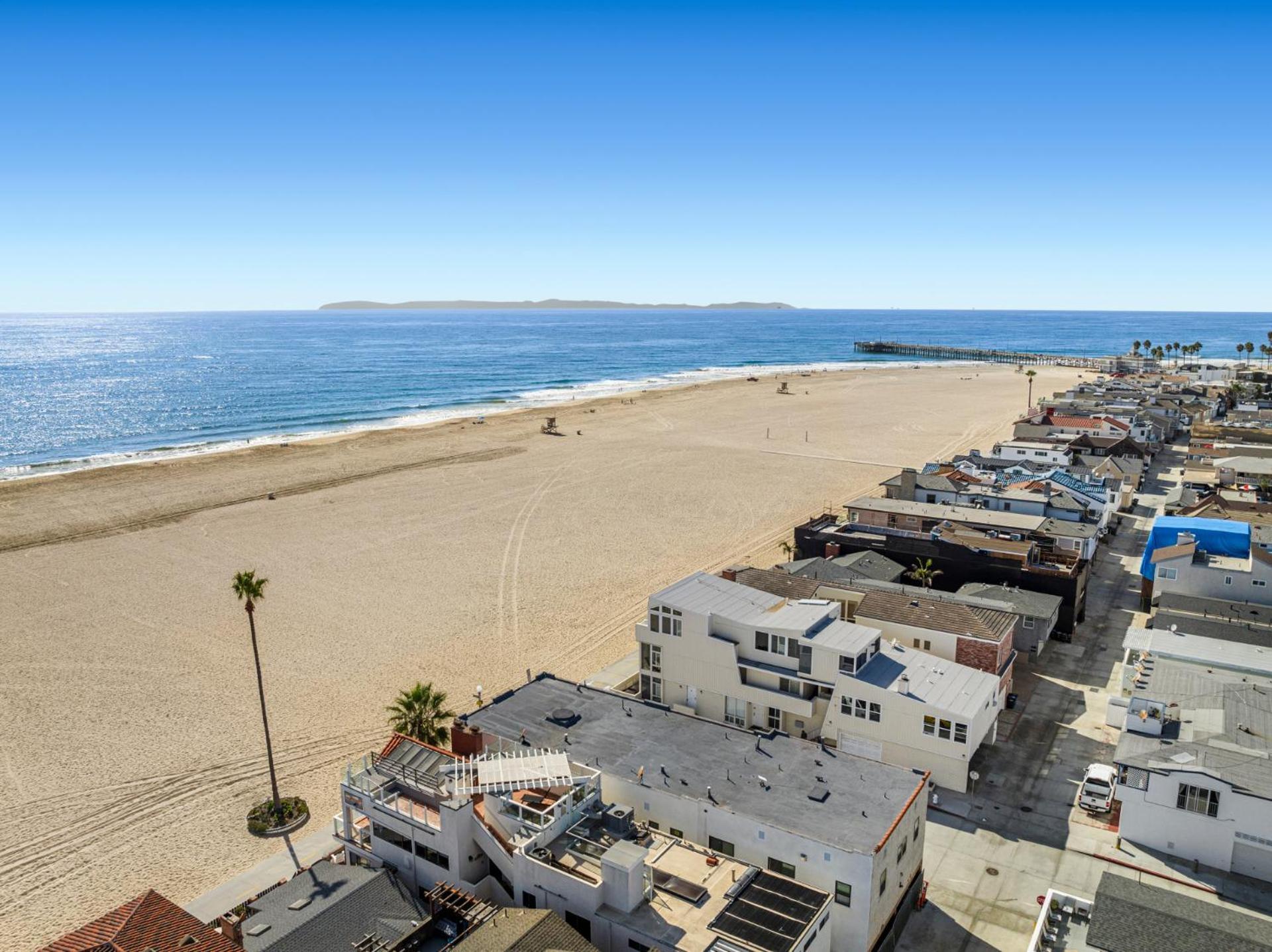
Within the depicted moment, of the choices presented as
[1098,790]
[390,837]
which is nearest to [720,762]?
[390,837]

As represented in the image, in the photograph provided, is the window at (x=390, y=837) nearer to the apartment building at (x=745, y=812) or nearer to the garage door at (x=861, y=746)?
the apartment building at (x=745, y=812)

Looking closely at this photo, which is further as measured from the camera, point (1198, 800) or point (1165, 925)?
point (1198, 800)

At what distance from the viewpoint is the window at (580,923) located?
813 inches

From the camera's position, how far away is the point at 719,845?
79.0 feet

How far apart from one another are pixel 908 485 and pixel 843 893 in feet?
143

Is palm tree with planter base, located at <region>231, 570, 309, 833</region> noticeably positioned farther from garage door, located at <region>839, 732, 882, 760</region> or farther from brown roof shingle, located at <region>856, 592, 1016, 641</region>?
brown roof shingle, located at <region>856, 592, 1016, 641</region>

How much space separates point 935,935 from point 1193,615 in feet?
87.4

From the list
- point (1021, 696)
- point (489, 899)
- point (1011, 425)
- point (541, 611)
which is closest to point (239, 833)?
point (489, 899)

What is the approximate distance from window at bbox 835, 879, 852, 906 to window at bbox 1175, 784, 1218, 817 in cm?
1245

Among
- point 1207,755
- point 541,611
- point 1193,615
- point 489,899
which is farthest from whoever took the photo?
point 541,611

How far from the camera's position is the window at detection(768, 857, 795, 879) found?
898 inches

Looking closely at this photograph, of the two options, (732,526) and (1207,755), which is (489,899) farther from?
(732,526)

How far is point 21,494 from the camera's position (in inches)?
3012

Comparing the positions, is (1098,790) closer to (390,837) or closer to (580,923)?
(580,923)
